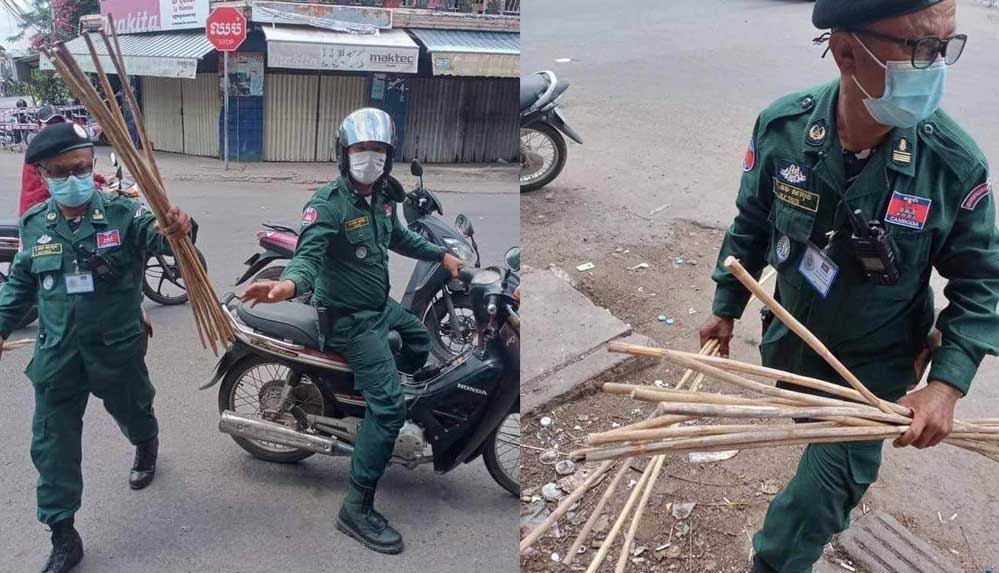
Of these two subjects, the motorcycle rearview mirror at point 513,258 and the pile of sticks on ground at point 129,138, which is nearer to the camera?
A: the pile of sticks on ground at point 129,138

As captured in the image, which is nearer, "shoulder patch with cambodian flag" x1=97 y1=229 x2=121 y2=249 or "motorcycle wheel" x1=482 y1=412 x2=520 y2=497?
"shoulder patch with cambodian flag" x1=97 y1=229 x2=121 y2=249

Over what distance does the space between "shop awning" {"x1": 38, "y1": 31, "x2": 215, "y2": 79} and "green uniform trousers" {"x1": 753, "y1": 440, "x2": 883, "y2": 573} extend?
156 cm

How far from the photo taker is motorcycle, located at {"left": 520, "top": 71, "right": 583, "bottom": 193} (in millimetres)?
4691

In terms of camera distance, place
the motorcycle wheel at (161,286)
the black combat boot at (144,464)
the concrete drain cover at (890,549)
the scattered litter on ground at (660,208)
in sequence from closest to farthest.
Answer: the black combat boot at (144,464)
the motorcycle wheel at (161,286)
the concrete drain cover at (890,549)
the scattered litter on ground at (660,208)

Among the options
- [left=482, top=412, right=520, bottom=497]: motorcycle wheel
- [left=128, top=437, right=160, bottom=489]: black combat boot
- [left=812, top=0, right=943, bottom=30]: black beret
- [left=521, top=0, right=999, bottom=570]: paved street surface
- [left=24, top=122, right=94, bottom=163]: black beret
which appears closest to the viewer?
[left=812, top=0, right=943, bottom=30]: black beret

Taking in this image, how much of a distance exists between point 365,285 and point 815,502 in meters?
1.14

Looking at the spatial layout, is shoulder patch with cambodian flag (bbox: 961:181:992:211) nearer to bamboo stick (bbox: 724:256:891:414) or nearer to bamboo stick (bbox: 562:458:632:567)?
bamboo stick (bbox: 724:256:891:414)

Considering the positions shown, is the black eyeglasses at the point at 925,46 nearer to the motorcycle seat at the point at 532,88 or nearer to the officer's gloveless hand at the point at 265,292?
the officer's gloveless hand at the point at 265,292

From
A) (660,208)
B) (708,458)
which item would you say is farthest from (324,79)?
(660,208)

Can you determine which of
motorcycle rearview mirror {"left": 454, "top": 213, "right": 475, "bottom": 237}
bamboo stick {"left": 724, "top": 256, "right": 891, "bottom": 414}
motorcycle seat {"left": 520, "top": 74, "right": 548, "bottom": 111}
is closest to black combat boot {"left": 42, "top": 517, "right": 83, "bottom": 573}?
motorcycle rearview mirror {"left": 454, "top": 213, "right": 475, "bottom": 237}

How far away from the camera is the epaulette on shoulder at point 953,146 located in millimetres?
1605

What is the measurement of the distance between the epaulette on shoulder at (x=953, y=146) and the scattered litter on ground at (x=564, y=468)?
1.43 meters

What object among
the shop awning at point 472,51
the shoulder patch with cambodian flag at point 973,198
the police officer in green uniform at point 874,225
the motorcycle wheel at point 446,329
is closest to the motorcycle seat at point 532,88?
the motorcycle wheel at point 446,329

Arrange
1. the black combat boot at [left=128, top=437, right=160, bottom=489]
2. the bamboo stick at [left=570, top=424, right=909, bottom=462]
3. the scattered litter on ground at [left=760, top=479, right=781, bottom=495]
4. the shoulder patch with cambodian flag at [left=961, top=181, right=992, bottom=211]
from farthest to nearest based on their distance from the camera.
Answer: the scattered litter on ground at [left=760, top=479, right=781, bottom=495]
the black combat boot at [left=128, top=437, right=160, bottom=489]
the shoulder patch with cambodian flag at [left=961, top=181, right=992, bottom=211]
the bamboo stick at [left=570, top=424, right=909, bottom=462]
